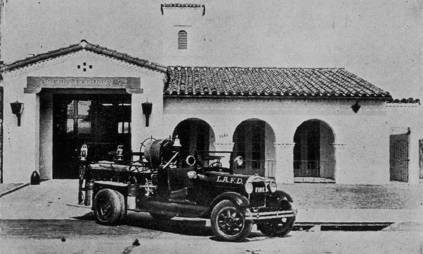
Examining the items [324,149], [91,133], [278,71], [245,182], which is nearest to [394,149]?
[324,149]

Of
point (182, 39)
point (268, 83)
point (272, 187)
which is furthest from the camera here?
point (182, 39)

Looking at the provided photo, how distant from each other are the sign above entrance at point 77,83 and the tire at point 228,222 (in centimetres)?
992

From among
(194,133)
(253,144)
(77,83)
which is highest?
(77,83)

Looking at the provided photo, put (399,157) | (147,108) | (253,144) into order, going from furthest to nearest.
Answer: (253,144) < (399,157) < (147,108)

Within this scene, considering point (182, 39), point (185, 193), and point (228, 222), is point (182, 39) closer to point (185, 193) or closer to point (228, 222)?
point (185, 193)

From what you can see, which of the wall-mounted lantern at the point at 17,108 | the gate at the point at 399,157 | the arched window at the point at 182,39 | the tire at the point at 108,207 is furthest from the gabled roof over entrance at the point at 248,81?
the tire at the point at 108,207

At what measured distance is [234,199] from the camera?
9.56 metres

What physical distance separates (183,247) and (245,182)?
67.7 inches

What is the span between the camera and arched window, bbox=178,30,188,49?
27.6 meters

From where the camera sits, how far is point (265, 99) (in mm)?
19812

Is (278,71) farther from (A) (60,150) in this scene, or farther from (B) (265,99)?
(A) (60,150)

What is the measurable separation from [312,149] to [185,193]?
12075mm

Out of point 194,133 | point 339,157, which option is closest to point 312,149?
point 339,157

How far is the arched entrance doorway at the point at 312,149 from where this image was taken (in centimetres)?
2166
